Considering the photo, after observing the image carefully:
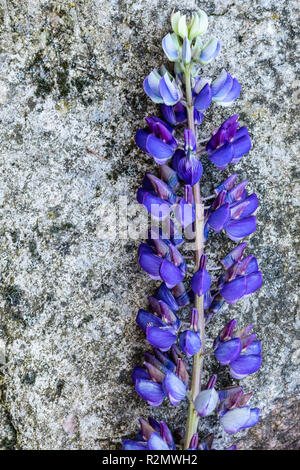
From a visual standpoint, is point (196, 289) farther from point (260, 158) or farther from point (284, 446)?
point (284, 446)

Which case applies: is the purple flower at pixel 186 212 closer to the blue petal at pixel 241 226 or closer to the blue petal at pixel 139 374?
the blue petal at pixel 241 226

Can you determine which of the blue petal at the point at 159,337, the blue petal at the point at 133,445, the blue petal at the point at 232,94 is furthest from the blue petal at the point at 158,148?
the blue petal at the point at 133,445

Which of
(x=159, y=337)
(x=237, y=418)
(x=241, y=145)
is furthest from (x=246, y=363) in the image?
(x=241, y=145)

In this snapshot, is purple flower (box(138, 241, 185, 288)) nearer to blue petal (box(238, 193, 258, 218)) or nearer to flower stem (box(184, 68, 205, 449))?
flower stem (box(184, 68, 205, 449))

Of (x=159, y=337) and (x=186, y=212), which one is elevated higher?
(x=186, y=212)

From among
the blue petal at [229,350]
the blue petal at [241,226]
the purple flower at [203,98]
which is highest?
the purple flower at [203,98]

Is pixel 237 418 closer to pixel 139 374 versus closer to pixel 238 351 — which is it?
pixel 238 351
